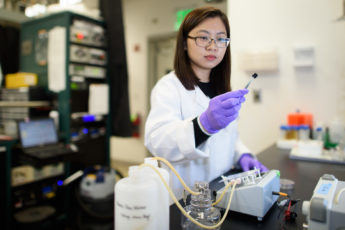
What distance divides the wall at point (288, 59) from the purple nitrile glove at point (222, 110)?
4.58 ft

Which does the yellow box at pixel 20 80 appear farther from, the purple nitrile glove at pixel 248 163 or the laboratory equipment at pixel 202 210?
the laboratory equipment at pixel 202 210

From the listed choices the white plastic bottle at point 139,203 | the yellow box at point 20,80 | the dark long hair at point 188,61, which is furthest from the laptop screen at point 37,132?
the white plastic bottle at point 139,203

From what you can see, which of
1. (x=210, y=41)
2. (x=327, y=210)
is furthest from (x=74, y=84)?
(x=327, y=210)

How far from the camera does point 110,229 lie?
216cm

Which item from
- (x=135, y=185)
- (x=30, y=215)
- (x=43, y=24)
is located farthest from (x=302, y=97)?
(x=43, y=24)

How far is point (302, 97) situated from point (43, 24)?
2538 millimetres

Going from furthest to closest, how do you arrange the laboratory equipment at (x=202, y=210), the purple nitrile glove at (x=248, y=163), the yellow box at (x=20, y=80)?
1. the yellow box at (x=20, y=80)
2. the purple nitrile glove at (x=248, y=163)
3. the laboratory equipment at (x=202, y=210)

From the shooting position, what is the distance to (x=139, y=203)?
0.49 metres

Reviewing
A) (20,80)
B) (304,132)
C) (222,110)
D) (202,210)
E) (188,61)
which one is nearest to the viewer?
(202,210)

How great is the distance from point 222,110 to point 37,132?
5.73 feet

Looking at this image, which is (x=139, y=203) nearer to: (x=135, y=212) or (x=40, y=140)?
(x=135, y=212)

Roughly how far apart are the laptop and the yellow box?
54 centimetres

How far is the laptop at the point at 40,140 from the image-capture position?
187cm

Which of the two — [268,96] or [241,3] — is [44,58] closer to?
[241,3]
